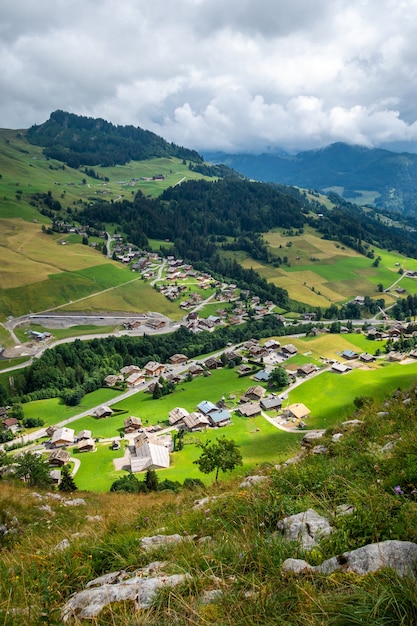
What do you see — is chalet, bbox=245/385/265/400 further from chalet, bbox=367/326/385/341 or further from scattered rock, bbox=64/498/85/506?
scattered rock, bbox=64/498/85/506

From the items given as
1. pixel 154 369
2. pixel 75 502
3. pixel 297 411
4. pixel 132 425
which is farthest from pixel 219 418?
pixel 75 502

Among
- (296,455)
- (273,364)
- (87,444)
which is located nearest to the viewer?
(296,455)

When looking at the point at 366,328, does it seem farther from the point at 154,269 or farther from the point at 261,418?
the point at 154,269

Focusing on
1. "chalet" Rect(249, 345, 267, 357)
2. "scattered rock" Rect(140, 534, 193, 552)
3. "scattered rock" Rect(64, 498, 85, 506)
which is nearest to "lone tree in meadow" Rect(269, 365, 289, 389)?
"chalet" Rect(249, 345, 267, 357)

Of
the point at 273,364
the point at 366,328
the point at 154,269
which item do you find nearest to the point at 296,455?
the point at 273,364

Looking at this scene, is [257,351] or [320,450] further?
[257,351]

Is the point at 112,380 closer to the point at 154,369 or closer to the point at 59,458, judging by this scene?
the point at 154,369

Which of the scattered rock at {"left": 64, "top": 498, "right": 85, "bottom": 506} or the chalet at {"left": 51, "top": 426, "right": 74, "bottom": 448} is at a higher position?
the scattered rock at {"left": 64, "top": 498, "right": 85, "bottom": 506}
